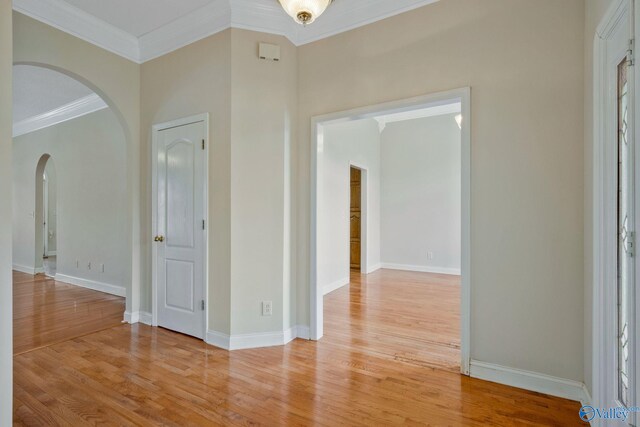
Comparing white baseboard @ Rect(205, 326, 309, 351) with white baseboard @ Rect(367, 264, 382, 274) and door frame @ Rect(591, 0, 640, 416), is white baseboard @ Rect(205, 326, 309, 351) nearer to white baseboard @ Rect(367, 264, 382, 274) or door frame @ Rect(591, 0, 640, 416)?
door frame @ Rect(591, 0, 640, 416)

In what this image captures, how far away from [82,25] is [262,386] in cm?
373

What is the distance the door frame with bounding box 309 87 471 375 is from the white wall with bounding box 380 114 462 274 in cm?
402

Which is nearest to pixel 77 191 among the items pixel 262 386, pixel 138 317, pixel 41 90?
pixel 41 90

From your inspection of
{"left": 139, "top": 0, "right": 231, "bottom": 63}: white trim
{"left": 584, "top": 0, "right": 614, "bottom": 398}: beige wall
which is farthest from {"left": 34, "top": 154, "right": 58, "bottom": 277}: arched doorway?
{"left": 584, "top": 0, "right": 614, "bottom": 398}: beige wall

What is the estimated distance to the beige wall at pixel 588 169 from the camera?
1.89 m

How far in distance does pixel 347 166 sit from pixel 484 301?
370cm

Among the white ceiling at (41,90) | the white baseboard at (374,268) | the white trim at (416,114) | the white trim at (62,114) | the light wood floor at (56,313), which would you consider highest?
the white trim at (416,114)

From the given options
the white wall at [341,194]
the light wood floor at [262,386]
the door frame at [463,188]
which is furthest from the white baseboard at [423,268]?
the door frame at [463,188]

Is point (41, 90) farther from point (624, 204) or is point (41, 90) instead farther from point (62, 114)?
point (624, 204)

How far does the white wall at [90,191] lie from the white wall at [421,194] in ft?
16.4

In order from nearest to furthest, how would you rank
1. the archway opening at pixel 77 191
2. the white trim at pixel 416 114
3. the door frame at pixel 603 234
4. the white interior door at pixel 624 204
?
the white interior door at pixel 624 204, the door frame at pixel 603 234, the archway opening at pixel 77 191, the white trim at pixel 416 114

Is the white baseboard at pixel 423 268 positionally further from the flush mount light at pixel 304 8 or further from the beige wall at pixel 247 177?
the flush mount light at pixel 304 8

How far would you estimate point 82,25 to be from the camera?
3.08 meters

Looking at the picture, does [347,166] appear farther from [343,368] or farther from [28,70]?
[28,70]
